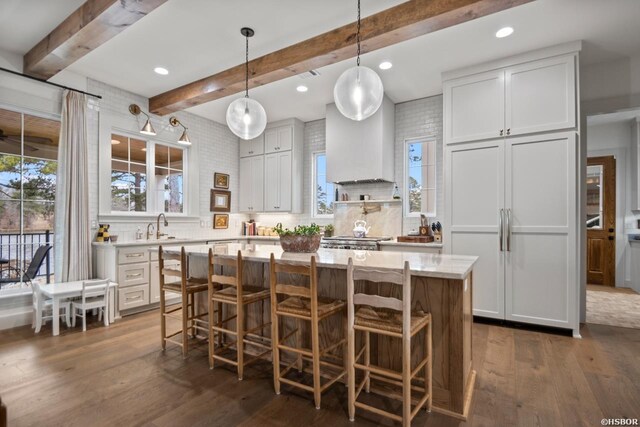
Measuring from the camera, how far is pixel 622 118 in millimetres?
5719

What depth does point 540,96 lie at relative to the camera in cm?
349

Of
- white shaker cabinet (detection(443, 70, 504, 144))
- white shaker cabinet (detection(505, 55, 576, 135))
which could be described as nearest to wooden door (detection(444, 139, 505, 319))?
white shaker cabinet (detection(443, 70, 504, 144))

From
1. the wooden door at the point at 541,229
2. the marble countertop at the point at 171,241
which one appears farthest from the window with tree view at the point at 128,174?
the wooden door at the point at 541,229

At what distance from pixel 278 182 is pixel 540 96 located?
393 cm

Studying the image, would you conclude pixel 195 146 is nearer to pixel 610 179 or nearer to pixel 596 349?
pixel 596 349

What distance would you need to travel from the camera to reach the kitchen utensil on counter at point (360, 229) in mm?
4957

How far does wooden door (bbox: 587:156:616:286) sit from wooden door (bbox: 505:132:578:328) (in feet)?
12.4

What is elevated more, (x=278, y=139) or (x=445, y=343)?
(x=278, y=139)

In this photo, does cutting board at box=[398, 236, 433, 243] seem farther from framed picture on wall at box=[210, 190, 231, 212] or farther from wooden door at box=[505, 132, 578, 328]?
framed picture on wall at box=[210, 190, 231, 212]

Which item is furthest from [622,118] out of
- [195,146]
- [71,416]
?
[71,416]

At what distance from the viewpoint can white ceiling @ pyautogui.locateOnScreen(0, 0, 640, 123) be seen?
2.84 m

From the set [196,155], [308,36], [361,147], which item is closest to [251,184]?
[196,155]

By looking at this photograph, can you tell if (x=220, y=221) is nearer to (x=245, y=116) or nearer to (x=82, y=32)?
(x=245, y=116)

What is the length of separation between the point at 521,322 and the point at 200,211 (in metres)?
4.79
